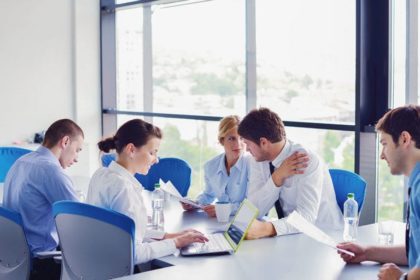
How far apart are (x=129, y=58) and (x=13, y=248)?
176 inches

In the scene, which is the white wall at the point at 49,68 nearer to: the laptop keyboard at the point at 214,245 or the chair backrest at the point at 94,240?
the chair backrest at the point at 94,240

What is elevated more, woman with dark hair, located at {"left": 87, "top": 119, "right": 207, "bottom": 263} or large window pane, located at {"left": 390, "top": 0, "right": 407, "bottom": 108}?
large window pane, located at {"left": 390, "top": 0, "right": 407, "bottom": 108}

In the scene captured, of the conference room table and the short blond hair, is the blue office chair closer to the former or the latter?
the short blond hair

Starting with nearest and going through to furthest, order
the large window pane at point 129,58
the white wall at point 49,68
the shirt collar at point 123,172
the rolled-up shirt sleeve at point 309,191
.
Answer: the shirt collar at point 123,172 → the rolled-up shirt sleeve at point 309,191 → the white wall at point 49,68 → the large window pane at point 129,58

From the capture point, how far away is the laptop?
8.59ft

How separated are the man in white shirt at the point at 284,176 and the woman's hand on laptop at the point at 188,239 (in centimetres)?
59

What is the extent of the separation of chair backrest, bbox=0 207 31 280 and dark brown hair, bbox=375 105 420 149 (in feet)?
5.83

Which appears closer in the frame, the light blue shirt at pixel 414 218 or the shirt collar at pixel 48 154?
the light blue shirt at pixel 414 218

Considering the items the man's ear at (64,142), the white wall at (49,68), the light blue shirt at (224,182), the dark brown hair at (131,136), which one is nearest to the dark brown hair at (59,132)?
the man's ear at (64,142)

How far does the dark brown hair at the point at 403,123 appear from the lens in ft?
7.34

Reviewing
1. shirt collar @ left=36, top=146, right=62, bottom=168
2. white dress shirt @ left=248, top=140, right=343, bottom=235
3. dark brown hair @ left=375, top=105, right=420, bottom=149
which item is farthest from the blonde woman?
dark brown hair @ left=375, top=105, right=420, bottom=149

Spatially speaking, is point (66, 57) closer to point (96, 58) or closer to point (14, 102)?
point (96, 58)

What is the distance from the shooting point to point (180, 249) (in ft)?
8.91

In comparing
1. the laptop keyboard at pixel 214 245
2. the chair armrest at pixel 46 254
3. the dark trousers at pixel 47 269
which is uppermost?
the laptop keyboard at pixel 214 245
